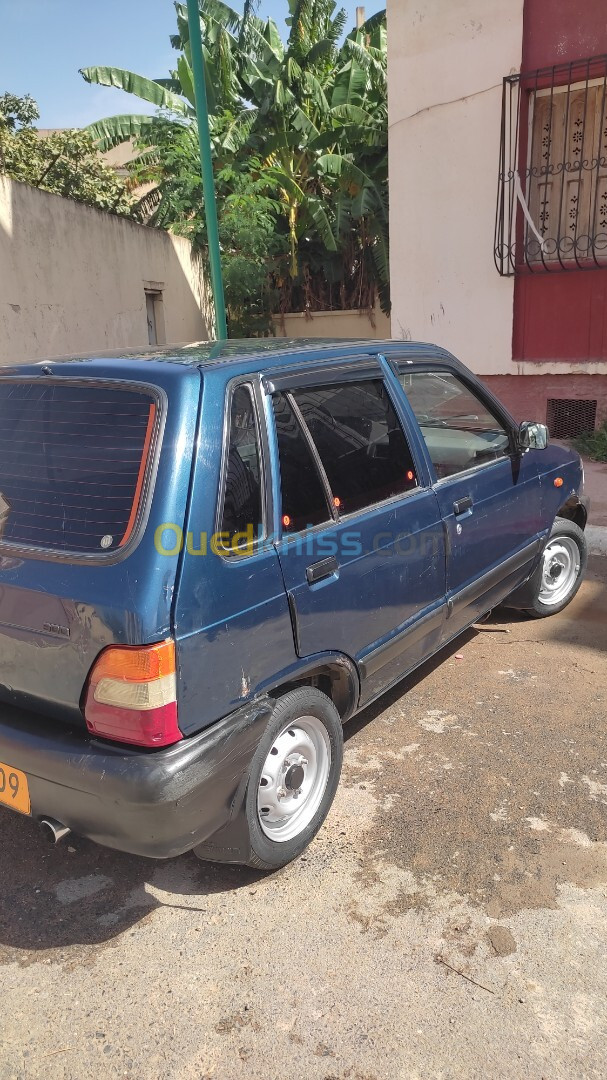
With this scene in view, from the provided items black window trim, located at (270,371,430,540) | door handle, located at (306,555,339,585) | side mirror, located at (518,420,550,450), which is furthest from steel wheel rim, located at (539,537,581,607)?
door handle, located at (306,555,339,585)

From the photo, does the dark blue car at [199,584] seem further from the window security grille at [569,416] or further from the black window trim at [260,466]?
the window security grille at [569,416]

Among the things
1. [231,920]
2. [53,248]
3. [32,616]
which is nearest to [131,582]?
[32,616]

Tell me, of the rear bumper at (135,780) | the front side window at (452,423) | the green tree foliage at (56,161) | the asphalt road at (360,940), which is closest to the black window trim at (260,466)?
the rear bumper at (135,780)

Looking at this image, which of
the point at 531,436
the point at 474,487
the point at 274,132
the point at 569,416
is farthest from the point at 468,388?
the point at 274,132

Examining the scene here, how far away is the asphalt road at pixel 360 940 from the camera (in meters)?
1.99

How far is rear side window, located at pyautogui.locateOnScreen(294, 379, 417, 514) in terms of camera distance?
275 cm

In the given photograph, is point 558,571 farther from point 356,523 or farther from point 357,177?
point 357,177

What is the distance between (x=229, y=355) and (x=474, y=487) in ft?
4.84

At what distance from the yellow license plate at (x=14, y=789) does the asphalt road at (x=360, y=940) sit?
46 cm

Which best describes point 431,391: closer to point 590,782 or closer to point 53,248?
point 590,782

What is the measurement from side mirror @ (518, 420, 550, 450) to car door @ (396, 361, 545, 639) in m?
0.05

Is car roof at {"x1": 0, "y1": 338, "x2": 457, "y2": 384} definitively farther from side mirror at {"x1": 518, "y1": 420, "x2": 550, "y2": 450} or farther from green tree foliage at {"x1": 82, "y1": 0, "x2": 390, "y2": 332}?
green tree foliage at {"x1": 82, "y1": 0, "x2": 390, "y2": 332}

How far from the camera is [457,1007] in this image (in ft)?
6.88

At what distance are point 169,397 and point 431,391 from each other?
1.76 m
